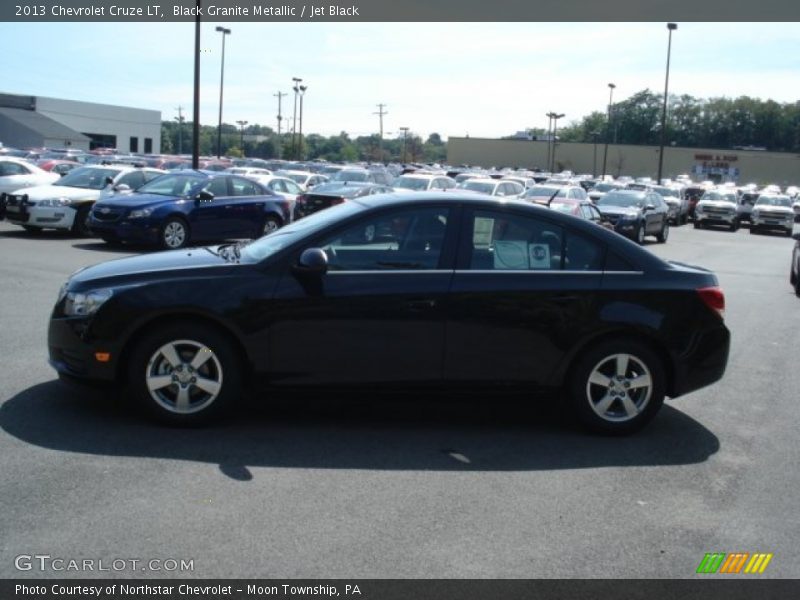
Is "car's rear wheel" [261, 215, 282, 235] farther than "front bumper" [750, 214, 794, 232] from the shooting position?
No

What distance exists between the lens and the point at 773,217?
122ft

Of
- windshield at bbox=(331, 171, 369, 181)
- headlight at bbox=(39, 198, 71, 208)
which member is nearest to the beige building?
windshield at bbox=(331, 171, 369, 181)

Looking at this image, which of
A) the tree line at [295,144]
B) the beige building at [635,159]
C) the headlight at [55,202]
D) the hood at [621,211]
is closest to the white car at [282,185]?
the headlight at [55,202]

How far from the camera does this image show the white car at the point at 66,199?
717 inches

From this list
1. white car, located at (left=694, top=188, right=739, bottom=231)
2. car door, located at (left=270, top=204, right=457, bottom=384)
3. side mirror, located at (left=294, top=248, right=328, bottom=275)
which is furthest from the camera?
white car, located at (left=694, top=188, right=739, bottom=231)

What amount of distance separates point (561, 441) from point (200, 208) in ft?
41.6

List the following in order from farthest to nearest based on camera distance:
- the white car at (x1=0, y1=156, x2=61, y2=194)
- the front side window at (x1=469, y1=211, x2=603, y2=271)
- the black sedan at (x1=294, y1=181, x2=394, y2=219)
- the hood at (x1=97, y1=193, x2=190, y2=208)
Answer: the black sedan at (x1=294, y1=181, x2=394, y2=219) < the white car at (x1=0, y1=156, x2=61, y2=194) < the hood at (x1=97, y1=193, x2=190, y2=208) < the front side window at (x1=469, y1=211, x2=603, y2=271)

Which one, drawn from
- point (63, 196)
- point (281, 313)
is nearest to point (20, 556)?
point (281, 313)

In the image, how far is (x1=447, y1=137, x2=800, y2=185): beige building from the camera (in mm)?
100562

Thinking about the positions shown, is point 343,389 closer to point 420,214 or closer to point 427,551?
point 420,214

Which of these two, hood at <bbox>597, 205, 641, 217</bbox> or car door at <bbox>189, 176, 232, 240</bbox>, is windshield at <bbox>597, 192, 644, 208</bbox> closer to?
hood at <bbox>597, 205, 641, 217</bbox>

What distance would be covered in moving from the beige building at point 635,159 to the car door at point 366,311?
9717cm

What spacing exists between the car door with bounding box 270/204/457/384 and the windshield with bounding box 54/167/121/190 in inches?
587

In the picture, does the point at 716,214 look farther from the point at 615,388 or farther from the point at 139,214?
the point at 615,388
